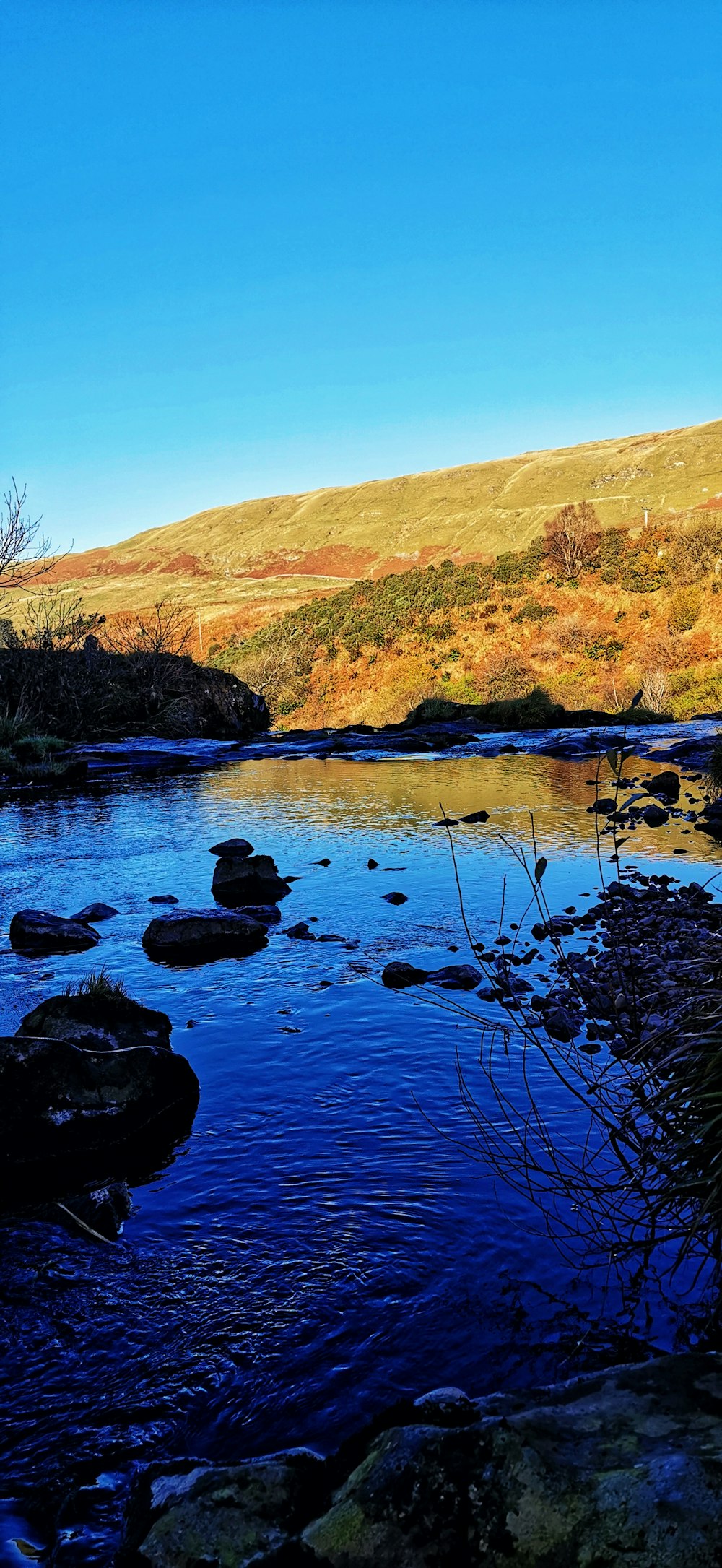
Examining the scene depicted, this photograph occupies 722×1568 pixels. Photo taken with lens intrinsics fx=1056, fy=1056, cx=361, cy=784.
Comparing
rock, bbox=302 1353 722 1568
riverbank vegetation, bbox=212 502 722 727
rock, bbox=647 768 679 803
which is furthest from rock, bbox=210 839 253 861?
riverbank vegetation, bbox=212 502 722 727

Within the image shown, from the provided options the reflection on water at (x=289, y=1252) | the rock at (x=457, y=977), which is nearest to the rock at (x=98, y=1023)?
the reflection on water at (x=289, y=1252)

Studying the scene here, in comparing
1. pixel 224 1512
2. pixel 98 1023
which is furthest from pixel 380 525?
pixel 224 1512

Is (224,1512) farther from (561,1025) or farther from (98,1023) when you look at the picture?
(561,1025)

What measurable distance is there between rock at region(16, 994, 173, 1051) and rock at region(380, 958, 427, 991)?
205 cm

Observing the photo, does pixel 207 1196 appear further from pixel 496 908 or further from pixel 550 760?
pixel 550 760

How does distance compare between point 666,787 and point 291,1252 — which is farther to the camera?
point 666,787

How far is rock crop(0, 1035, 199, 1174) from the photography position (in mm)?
5469

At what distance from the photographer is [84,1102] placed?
5652mm

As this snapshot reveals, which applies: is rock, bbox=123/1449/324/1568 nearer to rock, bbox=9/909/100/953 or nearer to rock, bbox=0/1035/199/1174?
rock, bbox=0/1035/199/1174

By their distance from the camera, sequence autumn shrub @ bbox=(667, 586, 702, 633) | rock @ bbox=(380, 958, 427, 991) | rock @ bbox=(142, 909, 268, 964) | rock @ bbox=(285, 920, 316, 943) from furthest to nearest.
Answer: autumn shrub @ bbox=(667, 586, 702, 633) → rock @ bbox=(285, 920, 316, 943) → rock @ bbox=(142, 909, 268, 964) → rock @ bbox=(380, 958, 427, 991)

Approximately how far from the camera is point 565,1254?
4352 millimetres

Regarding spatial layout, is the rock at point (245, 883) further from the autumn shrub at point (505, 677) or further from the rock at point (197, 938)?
the autumn shrub at point (505, 677)

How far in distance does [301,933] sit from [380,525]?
9878 cm

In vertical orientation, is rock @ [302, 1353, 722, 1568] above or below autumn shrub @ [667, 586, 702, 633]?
below
